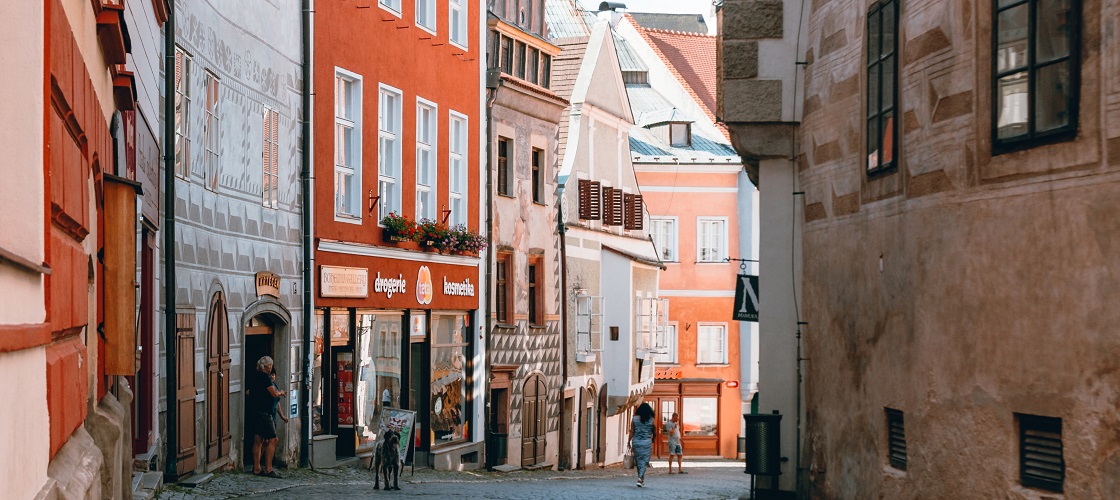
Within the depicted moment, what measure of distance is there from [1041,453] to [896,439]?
8.02ft

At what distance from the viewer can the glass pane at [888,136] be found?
12.2 m

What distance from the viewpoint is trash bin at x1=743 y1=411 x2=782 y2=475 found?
15312 millimetres

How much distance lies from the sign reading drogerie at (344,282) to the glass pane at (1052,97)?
13912 millimetres

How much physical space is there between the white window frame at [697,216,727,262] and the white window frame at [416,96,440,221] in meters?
25.8

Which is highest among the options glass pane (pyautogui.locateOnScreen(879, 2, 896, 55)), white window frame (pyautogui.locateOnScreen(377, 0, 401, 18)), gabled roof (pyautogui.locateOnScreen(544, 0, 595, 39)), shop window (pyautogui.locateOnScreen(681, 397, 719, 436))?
gabled roof (pyautogui.locateOnScreen(544, 0, 595, 39))

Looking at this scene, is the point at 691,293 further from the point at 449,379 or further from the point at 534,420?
the point at 449,379

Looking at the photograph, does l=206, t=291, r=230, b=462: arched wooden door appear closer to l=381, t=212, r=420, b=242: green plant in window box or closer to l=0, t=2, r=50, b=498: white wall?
l=381, t=212, r=420, b=242: green plant in window box

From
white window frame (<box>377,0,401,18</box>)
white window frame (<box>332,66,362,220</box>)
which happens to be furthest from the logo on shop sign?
white window frame (<box>377,0,401,18</box>)

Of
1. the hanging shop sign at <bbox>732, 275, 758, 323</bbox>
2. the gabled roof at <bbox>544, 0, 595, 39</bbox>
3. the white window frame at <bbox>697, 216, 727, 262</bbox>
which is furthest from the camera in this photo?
the white window frame at <bbox>697, 216, 727, 262</bbox>

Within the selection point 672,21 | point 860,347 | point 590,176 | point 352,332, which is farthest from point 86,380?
point 672,21

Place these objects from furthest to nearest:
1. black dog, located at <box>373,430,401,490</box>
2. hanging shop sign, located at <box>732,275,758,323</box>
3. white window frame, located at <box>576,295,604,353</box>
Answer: white window frame, located at <box>576,295,604,353</box> < black dog, located at <box>373,430,401,490</box> < hanging shop sign, located at <box>732,275,758,323</box>

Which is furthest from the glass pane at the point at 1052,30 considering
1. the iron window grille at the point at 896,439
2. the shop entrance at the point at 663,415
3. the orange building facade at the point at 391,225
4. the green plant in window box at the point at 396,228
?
the shop entrance at the point at 663,415

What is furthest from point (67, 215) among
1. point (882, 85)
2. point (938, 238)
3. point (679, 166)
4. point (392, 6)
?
point (679, 166)

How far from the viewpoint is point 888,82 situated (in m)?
12.4
